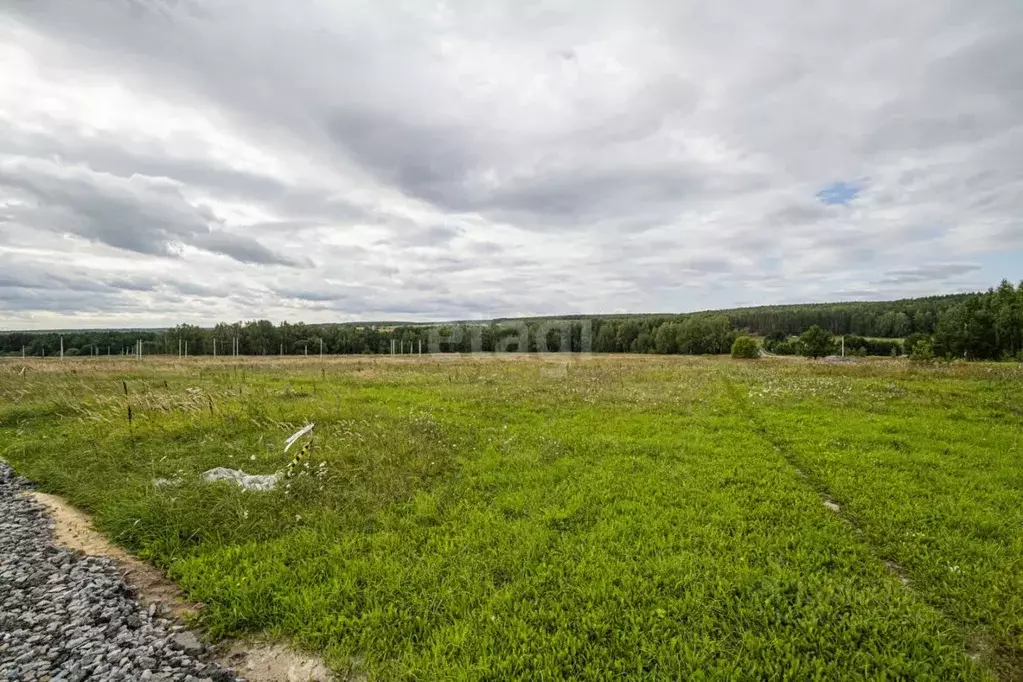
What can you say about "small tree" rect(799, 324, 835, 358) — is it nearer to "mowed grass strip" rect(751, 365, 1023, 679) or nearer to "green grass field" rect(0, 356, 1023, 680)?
"mowed grass strip" rect(751, 365, 1023, 679)

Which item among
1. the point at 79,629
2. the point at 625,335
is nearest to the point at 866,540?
the point at 79,629

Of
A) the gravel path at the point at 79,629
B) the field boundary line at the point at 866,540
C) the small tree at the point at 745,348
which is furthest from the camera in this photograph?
the small tree at the point at 745,348

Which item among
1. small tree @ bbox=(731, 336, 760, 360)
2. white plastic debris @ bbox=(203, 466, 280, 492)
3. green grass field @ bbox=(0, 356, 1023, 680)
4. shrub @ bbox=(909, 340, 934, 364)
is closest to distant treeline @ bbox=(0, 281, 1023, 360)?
small tree @ bbox=(731, 336, 760, 360)

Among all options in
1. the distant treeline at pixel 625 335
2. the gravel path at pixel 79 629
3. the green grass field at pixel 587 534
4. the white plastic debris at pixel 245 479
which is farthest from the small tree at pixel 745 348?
the gravel path at pixel 79 629

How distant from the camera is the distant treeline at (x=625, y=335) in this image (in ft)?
192

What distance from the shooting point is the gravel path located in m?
4.14

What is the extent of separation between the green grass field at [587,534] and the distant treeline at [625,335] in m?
47.8

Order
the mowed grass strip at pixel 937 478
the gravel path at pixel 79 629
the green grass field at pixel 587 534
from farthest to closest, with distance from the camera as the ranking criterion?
the mowed grass strip at pixel 937 478 → the green grass field at pixel 587 534 → the gravel path at pixel 79 629

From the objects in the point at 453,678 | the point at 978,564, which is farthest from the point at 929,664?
the point at 453,678

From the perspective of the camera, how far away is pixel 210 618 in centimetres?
493

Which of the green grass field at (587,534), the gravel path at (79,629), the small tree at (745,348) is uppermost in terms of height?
the small tree at (745,348)

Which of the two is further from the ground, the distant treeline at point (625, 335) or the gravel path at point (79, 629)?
the distant treeline at point (625, 335)

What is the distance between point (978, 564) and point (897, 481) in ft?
10.1

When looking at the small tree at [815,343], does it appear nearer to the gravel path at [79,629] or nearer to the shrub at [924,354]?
the shrub at [924,354]
